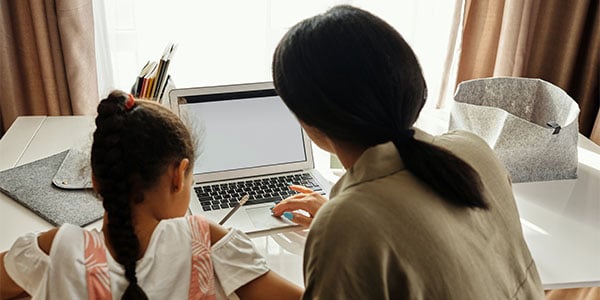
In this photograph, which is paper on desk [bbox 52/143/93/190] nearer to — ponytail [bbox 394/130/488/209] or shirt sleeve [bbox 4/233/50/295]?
shirt sleeve [bbox 4/233/50/295]

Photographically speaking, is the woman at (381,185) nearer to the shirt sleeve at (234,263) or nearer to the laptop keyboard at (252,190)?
the shirt sleeve at (234,263)

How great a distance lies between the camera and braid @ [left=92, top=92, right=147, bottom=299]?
968 millimetres

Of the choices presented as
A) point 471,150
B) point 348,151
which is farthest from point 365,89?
point 471,150

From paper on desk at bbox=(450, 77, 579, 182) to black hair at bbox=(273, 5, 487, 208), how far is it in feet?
2.27

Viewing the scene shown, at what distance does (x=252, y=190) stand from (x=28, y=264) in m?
0.54

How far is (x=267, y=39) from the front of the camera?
209 cm

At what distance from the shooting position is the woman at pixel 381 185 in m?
0.76

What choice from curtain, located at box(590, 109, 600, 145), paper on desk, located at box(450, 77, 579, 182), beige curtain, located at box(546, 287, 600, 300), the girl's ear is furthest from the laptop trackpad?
curtain, located at box(590, 109, 600, 145)

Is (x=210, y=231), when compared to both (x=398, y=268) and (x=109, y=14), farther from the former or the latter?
(x=109, y=14)

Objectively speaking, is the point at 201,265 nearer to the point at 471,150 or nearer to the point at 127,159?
the point at 127,159

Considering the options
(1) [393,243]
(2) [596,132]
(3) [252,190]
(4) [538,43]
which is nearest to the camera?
(1) [393,243]

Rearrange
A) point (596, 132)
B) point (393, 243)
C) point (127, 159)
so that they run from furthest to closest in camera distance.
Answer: point (596, 132) → point (127, 159) → point (393, 243)

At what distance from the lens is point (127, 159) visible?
3.20 ft

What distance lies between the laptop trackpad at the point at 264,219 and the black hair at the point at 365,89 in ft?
1.63
